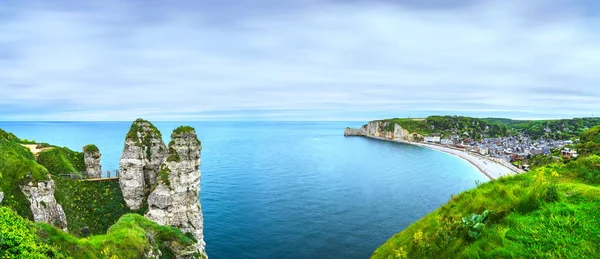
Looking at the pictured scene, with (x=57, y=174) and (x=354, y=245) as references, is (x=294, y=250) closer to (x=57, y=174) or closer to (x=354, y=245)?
(x=354, y=245)

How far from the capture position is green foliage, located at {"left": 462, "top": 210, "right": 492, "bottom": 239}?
10806mm

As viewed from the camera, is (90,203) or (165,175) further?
(165,175)

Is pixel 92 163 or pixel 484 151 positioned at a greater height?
pixel 92 163

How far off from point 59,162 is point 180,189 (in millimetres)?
15139

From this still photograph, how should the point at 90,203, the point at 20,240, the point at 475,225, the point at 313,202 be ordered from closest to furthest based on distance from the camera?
the point at 475,225 < the point at 20,240 < the point at 90,203 < the point at 313,202

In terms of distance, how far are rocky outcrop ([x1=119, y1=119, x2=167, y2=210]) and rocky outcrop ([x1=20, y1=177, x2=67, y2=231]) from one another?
7916 millimetres

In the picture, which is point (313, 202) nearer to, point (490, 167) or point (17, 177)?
point (17, 177)

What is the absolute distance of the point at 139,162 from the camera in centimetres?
3441

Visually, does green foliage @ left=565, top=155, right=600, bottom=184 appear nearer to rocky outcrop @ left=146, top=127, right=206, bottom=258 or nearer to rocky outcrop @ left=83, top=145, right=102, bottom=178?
rocky outcrop @ left=146, top=127, right=206, bottom=258

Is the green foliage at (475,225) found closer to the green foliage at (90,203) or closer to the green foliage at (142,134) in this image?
the green foliage at (90,203)

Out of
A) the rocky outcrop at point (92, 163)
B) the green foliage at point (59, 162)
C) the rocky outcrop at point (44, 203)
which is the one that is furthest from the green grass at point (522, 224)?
the green foliage at point (59, 162)

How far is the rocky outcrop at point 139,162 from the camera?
33.8 metres

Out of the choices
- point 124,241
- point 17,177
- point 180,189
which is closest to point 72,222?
point 17,177

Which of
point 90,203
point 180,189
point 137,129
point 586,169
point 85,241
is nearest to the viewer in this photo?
point 586,169
